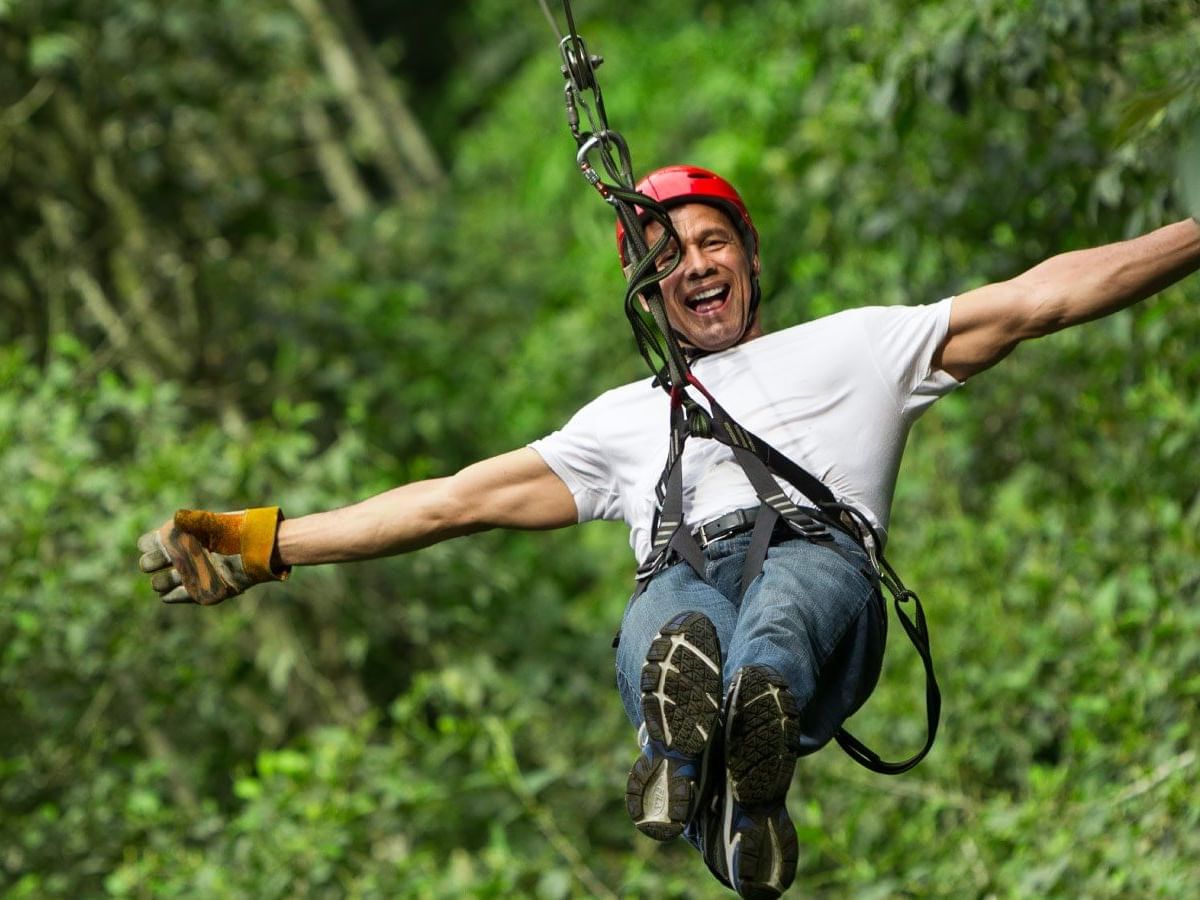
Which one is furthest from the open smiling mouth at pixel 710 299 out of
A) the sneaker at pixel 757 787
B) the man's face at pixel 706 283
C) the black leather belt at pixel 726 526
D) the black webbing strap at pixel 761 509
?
the sneaker at pixel 757 787

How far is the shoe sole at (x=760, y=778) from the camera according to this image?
3.35m

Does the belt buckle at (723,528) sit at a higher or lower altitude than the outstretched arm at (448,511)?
lower

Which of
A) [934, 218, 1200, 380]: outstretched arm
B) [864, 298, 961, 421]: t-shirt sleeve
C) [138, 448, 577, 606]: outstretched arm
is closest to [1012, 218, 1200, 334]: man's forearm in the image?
[934, 218, 1200, 380]: outstretched arm

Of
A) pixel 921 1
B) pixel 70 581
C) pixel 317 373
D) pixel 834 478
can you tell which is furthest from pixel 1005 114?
pixel 834 478

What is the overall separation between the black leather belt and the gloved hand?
1.07 m

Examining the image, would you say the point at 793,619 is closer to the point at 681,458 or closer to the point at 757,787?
the point at 757,787

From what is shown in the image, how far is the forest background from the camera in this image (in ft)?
20.7

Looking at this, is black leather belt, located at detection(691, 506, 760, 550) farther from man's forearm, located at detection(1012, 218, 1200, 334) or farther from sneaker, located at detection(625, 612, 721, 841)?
man's forearm, located at detection(1012, 218, 1200, 334)

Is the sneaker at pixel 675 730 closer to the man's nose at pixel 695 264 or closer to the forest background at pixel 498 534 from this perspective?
the man's nose at pixel 695 264

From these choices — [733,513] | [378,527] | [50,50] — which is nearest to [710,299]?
[733,513]

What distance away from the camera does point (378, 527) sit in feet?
13.6

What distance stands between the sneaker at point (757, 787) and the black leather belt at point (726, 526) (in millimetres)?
434

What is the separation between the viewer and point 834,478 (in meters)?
3.79

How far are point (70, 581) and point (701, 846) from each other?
4464 millimetres
